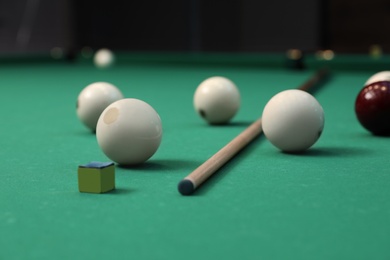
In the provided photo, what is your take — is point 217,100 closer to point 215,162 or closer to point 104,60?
point 215,162

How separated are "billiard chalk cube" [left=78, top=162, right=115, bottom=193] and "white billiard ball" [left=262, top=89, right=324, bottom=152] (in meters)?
0.79

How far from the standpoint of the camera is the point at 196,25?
33.8 ft

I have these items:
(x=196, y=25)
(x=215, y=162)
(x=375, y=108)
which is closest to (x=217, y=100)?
(x=375, y=108)

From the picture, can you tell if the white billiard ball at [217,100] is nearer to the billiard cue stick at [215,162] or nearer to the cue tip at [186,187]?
the billiard cue stick at [215,162]

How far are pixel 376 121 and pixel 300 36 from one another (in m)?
7.05

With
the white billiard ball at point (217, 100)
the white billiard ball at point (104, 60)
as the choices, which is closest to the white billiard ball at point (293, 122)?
the white billiard ball at point (217, 100)

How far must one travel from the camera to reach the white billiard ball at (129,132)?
2.05 meters

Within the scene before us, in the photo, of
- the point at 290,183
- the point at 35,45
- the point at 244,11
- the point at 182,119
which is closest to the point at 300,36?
the point at 244,11

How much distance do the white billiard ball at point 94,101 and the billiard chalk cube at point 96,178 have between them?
1.06m

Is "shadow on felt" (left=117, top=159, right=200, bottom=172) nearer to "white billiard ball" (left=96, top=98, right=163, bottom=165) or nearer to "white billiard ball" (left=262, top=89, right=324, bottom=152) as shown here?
"white billiard ball" (left=96, top=98, right=163, bottom=165)

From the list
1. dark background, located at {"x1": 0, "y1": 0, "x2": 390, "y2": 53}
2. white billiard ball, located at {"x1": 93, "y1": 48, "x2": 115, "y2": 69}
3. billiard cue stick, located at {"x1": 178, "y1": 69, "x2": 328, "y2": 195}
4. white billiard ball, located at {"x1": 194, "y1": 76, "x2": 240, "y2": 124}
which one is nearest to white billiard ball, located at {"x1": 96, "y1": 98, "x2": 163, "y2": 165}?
billiard cue stick, located at {"x1": 178, "y1": 69, "x2": 328, "y2": 195}

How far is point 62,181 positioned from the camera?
189 centimetres

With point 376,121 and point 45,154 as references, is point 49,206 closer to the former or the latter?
point 45,154

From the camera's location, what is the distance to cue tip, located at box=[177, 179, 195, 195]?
1.65 meters
